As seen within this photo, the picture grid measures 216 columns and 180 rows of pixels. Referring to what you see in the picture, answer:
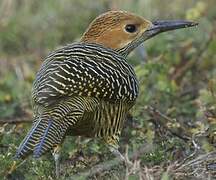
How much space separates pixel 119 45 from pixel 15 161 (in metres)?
1.49

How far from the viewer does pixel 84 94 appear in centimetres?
646

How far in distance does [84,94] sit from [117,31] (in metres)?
1.20

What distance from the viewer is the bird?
6.27 m

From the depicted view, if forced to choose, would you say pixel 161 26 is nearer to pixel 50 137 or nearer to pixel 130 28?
pixel 130 28

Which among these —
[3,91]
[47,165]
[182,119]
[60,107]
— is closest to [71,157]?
→ [47,165]

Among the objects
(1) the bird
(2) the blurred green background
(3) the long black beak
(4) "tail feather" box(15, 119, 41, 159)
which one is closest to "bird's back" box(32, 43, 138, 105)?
(1) the bird

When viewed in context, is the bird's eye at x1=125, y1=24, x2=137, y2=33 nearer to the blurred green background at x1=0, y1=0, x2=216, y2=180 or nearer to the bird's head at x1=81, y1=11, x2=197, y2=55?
the bird's head at x1=81, y1=11, x2=197, y2=55

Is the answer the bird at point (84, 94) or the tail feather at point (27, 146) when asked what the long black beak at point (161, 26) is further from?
the tail feather at point (27, 146)

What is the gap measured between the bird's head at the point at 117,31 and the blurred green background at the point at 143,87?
0.57m

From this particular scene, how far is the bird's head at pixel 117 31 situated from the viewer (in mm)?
7492

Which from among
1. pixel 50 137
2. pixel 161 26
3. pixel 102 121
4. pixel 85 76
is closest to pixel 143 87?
pixel 161 26

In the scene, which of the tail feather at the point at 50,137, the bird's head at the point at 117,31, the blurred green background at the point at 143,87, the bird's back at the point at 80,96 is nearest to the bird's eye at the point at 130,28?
the bird's head at the point at 117,31

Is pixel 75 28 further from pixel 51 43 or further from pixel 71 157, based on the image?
pixel 71 157

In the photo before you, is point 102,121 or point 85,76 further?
point 102,121
